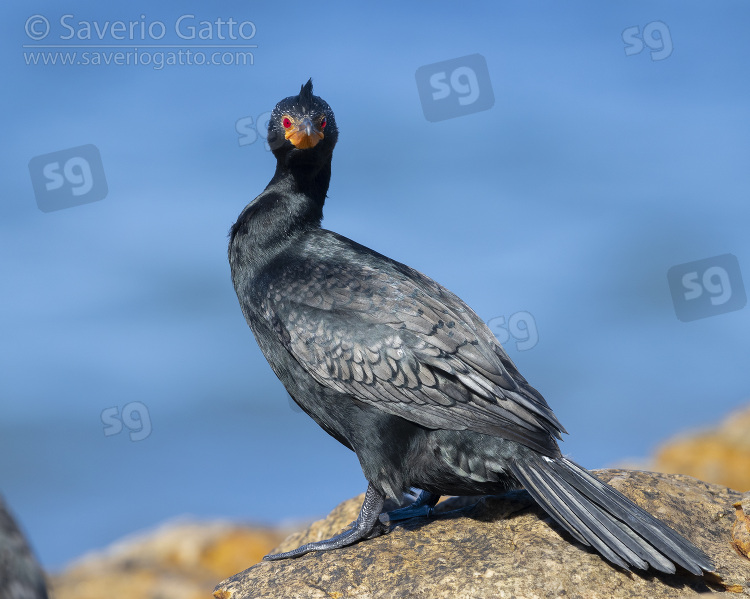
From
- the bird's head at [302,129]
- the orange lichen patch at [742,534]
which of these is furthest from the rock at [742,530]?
the bird's head at [302,129]

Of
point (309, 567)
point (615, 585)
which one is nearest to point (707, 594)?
point (615, 585)

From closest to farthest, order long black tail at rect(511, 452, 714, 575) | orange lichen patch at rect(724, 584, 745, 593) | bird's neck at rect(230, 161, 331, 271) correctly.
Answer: long black tail at rect(511, 452, 714, 575) → orange lichen patch at rect(724, 584, 745, 593) → bird's neck at rect(230, 161, 331, 271)

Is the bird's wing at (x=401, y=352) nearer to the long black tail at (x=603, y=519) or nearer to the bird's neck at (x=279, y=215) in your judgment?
the long black tail at (x=603, y=519)

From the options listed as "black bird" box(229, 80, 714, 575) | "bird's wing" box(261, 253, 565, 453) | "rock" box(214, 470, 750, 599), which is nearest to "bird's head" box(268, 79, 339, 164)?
"black bird" box(229, 80, 714, 575)

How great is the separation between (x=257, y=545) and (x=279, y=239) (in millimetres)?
5626

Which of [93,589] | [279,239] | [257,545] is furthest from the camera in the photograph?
[257,545]

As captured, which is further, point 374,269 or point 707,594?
point 374,269

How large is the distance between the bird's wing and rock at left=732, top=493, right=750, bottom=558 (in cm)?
147

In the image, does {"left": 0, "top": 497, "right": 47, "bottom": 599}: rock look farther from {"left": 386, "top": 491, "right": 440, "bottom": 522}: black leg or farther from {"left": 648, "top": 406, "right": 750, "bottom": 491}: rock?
{"left": 648, "top": 406, "right": 750, "bottom": 491}: rock

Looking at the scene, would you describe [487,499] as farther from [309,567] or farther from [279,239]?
[279,239]

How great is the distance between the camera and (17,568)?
2.66 m

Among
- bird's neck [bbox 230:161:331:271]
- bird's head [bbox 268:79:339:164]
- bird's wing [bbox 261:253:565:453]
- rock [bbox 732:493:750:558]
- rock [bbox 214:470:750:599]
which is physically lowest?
rock [bbox 732:493:750:558]

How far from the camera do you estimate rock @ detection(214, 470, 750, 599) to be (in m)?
4.89

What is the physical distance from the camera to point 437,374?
5.41 meters
